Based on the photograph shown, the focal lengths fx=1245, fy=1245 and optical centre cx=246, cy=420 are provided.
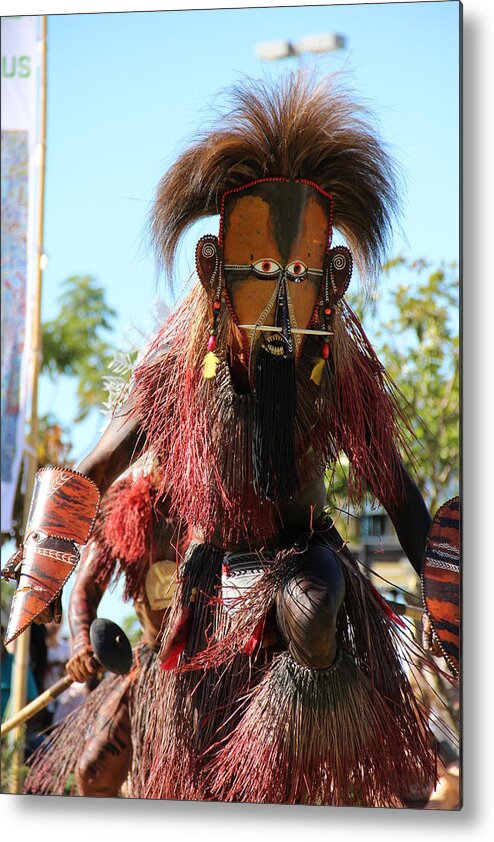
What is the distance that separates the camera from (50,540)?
5.72 ft

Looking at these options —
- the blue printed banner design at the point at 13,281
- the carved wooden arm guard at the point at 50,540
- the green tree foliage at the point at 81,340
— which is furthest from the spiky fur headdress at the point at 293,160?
the green tree foliage at the point at 81,340

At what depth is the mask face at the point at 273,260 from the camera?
1.68m

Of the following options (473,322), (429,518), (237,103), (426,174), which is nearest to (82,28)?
(237,103)

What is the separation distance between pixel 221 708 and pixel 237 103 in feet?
2.77

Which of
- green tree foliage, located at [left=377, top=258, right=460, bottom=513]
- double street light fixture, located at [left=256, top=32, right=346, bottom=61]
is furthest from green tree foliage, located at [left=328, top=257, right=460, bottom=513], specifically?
double street light fixture, located at [left=256, top=32, right=346, bottom=61]

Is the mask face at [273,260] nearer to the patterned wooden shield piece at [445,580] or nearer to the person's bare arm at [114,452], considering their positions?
the person's bare arm at [114,452]

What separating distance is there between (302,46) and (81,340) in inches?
74.4

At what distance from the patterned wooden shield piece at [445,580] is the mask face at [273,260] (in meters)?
0.34

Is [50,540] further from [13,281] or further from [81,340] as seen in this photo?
[81,340]

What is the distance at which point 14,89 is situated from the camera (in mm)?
2234

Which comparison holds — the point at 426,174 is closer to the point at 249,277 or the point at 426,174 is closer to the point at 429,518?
the point at 249,277

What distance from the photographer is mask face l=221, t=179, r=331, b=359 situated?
1680 mm

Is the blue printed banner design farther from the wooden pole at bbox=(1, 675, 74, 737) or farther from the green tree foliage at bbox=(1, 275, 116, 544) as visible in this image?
the wooden pole at bbox=(1, 675, 74, 737)

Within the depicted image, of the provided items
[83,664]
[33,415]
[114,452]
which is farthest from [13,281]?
[83,664]
